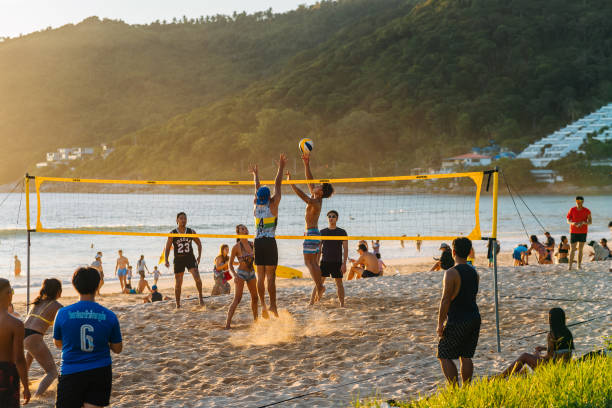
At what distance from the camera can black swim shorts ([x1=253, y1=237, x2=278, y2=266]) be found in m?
6.21

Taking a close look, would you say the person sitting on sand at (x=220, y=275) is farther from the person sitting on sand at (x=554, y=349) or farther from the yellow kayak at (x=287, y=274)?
the person sitting on sand at (x=554, y=349)

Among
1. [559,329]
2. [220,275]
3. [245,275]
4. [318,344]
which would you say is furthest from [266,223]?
[220,275]

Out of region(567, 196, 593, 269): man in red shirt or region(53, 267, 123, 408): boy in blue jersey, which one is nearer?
region(53, 267, 123, 408): boy in blue jersey

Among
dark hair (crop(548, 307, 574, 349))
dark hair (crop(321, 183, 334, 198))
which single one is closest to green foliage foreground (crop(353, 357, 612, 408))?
dark hair (crop(548, 307, 574, 349))

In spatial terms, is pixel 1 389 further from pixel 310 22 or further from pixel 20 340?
pixel 310 22

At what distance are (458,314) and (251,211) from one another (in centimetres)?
5048

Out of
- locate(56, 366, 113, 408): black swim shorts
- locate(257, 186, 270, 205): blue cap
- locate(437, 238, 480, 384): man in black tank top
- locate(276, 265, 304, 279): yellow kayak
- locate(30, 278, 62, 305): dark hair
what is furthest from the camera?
locate(276, 265, 304, 279): yellow kayak

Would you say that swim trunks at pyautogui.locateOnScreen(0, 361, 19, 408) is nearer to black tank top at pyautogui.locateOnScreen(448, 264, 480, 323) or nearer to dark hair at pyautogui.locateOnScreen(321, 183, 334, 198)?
black tank top at pyautogui.locateOnScreen(448, 264, 480, 323)

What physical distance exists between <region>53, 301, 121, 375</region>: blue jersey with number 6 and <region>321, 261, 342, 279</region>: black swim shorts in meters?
4.51

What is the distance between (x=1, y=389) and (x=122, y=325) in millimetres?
3730

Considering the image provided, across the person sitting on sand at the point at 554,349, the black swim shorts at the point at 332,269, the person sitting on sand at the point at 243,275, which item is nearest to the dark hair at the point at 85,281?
the person sitting on sand at the point at 554,349

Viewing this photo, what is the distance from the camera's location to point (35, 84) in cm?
15025

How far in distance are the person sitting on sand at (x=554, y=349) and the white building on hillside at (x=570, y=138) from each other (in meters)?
89.5

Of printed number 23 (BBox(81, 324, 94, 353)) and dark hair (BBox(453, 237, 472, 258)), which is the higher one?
dark hair (BBox(453, 237, 472, 258))
